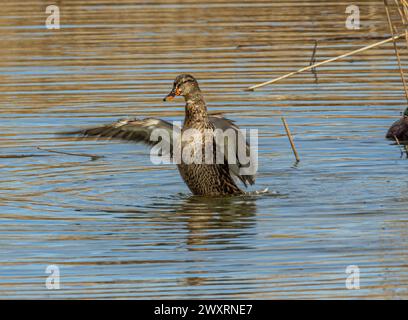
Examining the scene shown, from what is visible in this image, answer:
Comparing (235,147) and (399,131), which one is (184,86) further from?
(399,131)

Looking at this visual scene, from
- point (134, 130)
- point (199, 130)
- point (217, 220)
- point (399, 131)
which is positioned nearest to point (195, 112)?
point (199, 130)

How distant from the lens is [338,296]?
7980 millimetres

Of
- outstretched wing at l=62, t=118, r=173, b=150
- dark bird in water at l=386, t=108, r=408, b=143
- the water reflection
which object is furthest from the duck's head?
dark bird in water at l=386, t=108, r=408, b=143

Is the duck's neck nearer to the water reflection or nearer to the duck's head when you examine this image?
the duck's head

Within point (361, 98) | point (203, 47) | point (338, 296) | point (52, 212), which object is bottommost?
point (338, 296)

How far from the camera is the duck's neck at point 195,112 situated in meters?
10.7

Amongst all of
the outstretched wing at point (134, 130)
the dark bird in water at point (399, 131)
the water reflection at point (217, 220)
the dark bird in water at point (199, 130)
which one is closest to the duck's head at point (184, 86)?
the dark bird in water at point (199, 130)

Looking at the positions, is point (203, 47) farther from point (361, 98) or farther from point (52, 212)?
point (52, 212)

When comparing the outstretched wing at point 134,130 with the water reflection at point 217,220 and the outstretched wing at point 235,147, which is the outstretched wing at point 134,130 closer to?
the outstretched wing at point 235,147

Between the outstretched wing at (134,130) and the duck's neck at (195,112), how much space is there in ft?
0.61

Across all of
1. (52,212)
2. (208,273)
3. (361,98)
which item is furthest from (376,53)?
(208,273)

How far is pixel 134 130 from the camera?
418 inches

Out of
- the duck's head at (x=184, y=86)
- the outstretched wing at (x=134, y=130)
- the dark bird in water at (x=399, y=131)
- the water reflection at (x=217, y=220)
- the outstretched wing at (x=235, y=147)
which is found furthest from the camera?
the dark bird in water at (x=399, y=131)

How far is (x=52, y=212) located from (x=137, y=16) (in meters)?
12.3
